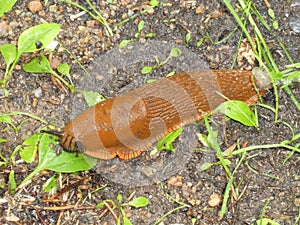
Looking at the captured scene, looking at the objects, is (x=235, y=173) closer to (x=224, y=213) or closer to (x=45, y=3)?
(x=224, y=213)

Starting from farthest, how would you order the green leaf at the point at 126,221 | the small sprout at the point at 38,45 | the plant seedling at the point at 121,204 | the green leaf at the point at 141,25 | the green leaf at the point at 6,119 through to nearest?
the green leaf at the point at 141,25 < the small sprout at the point at 38,45 < the green leaf at the point at 6,119 < the plant seedling at the point at 121,204 < the green leaf at the point at 126,221

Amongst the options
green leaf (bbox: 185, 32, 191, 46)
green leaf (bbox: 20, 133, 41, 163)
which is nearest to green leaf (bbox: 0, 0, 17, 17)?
green leaf (bbox: 20, 133, 41, 163)

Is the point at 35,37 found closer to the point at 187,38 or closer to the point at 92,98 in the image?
the point at 92,98

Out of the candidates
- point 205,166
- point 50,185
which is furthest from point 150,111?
point 50,185

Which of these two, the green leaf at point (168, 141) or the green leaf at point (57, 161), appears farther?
the green leaf at point (168, 141)

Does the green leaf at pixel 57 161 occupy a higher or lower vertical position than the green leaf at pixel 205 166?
higher

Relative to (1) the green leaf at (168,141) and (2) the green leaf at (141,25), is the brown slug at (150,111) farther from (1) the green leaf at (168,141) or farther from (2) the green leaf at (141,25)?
(2) the green leaf at (141,25)

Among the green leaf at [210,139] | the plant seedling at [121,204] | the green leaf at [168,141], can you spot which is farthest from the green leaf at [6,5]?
the green leaf at [210,139]

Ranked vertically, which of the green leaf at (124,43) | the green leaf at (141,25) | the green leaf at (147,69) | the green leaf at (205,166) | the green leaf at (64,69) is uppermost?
the green leaf at (141,25)

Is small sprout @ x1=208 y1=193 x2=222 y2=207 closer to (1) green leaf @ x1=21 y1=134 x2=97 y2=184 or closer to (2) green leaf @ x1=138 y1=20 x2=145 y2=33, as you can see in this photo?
(1) green leaf @ x1=21 y1=134 x2=97 y2=184
